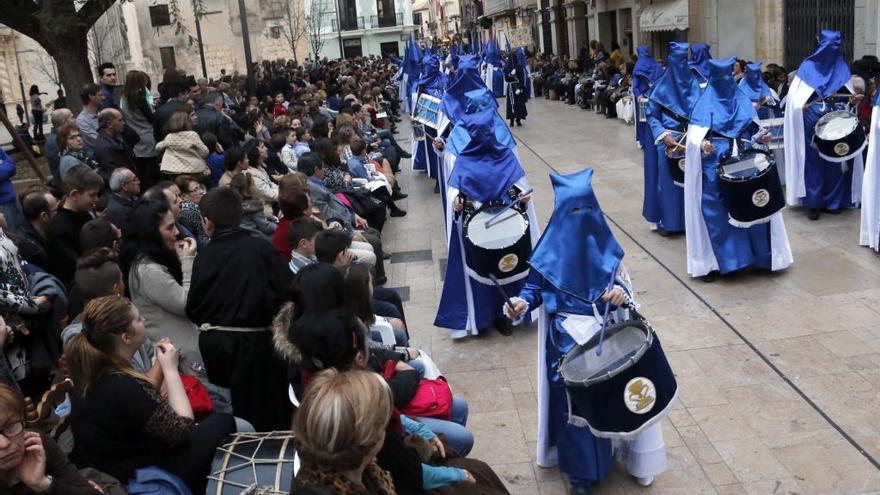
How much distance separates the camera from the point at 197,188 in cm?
753

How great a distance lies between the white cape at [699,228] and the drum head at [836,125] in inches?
74.0

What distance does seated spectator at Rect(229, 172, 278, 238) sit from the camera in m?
7.39

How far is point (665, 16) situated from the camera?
2383 cm

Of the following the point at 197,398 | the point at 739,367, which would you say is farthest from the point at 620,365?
the point at 739,367

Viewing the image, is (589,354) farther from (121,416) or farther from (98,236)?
(98,236)

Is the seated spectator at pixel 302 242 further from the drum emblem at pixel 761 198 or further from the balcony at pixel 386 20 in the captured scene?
the balcony at pixel 386 20

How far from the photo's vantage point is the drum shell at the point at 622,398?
158 inches

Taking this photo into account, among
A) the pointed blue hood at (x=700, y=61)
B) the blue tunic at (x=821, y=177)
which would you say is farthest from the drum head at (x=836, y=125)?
the pointed blue hood at (x=700, y=61)

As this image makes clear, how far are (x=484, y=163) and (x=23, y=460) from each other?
4605mm

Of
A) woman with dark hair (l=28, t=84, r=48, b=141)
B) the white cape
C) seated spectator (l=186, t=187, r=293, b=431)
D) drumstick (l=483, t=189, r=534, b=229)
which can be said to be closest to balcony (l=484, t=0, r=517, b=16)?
woman with dark hair (l=28, t=84, r=48, b=141)

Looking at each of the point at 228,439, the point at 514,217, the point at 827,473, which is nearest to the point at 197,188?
the point at 514,217

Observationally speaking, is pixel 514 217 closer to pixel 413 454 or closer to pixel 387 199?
pixel 413 454

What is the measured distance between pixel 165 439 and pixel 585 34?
118 ft

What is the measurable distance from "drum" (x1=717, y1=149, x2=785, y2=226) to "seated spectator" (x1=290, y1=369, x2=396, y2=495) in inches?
223
